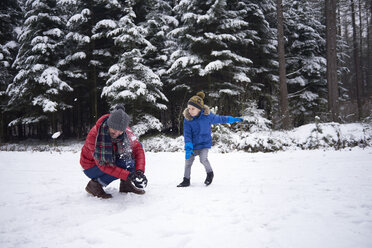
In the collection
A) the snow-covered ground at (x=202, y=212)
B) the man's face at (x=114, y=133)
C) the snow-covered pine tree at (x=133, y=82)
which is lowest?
the snow-covered ground at (x=202, y=212)

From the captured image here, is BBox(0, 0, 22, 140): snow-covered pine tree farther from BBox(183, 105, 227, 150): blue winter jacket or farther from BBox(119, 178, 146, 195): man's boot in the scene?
BBox(183, 105, 227, 150): blue winter jacket

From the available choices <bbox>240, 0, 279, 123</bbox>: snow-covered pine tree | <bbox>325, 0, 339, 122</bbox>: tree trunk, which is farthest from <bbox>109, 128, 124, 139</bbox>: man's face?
<bbox>325, 0, 339, 122</bbox>: tree trunk

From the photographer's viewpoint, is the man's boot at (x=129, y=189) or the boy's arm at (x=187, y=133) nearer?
the man's boot at (x=129, y=189)

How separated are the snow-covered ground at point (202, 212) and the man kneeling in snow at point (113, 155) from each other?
0.83 ft

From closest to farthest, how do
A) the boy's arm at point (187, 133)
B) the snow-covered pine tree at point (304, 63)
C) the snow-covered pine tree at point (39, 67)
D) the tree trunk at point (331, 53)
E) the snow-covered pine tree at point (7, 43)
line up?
the boy's arm at point (187, 133) → the tree trunk at point (331, 53) → the snow-covered pine tree at point (39, 67) → the snow-covered pine tree at point (7, 43) → the snow-covered pine tree at point (304, 63)

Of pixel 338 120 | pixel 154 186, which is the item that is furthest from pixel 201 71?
pixel 154 186

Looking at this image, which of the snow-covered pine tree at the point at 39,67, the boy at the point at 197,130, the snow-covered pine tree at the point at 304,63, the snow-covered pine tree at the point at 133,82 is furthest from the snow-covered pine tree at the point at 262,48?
the snow-covered pine tree at the point at 39,67

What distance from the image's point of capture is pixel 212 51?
10938 mm

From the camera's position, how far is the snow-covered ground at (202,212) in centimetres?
173

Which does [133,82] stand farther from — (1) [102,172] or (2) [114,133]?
(2) [114,133]

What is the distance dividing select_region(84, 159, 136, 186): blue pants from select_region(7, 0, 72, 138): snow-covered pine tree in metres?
11.3

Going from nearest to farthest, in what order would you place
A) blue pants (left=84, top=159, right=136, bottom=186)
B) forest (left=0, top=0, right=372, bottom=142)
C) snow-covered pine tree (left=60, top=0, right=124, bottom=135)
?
blue pants (left=84, top=159, right=136, bottom=186) → forest (left=0, top=0, right=372, bottom=142) → snow-covered pine tree (left=60, top=0, right=124, bottom=135)

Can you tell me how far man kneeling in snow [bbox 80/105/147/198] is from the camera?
8.09ft

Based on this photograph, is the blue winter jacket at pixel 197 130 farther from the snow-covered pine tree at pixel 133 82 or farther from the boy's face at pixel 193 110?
the snow-covered pine tree at pixel 133 82
